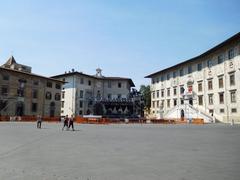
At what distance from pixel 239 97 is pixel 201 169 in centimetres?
3483

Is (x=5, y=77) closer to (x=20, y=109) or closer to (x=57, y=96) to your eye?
(x=20, y=109)

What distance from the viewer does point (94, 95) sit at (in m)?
71.2

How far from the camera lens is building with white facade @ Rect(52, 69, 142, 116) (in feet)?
209

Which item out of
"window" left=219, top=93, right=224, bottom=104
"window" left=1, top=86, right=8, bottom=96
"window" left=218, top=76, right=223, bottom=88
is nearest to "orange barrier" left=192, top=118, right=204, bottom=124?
"window" left=219, top=93, right=224, bottom=104

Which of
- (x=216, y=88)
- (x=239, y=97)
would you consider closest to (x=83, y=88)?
(x=216, y=88)

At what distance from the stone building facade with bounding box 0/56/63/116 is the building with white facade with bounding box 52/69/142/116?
401 centimetres

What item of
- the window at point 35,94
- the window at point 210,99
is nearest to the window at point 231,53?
the window at point 210,99

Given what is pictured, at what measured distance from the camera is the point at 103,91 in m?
73.6

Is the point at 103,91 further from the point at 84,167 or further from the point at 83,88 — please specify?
the point at 84,167

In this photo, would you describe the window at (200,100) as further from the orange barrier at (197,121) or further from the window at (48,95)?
the window at (48,95)

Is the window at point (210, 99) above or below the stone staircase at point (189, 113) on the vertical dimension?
above

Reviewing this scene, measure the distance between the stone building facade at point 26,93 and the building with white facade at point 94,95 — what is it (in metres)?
4.01

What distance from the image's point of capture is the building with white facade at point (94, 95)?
2509 inches

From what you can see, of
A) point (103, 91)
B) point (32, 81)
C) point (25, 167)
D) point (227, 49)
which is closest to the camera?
point (25, 167)
